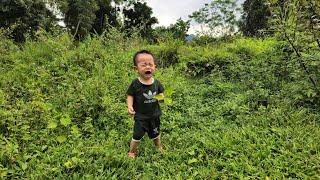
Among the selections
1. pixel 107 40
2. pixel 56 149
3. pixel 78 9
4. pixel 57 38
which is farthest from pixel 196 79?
pixel 78 9

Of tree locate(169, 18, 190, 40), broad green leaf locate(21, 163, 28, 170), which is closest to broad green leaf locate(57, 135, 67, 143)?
broad green leaf locate(21, 163, 28, 170)

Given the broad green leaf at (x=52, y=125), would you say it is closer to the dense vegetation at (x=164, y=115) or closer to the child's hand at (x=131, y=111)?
the dense vegetation at (x=164, y=115)

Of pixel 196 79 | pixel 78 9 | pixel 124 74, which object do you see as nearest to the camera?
pixel 124 74

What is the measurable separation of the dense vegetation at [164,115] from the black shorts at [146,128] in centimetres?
21

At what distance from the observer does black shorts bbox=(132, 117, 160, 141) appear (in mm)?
4906

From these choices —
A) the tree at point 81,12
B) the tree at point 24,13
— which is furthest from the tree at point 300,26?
the tree at point 81,12

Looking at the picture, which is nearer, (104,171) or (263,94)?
(104,171)

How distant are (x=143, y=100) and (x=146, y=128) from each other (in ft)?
1.14

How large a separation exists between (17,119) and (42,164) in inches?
40.5

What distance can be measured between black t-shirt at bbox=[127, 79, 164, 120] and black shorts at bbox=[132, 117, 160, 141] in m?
0.06

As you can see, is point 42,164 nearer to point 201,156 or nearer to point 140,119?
point 140,119

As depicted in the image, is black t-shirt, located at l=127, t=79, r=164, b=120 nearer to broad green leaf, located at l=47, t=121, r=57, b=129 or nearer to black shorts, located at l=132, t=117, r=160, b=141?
black shorts, located at l=132, t=117, r=160, b=141

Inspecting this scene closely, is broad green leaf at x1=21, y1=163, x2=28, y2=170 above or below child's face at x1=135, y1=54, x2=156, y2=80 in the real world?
below

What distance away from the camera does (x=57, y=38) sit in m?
8.33
